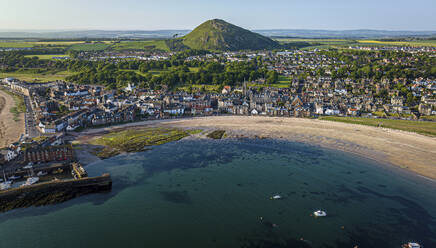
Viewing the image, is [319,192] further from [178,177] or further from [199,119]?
[199,119]

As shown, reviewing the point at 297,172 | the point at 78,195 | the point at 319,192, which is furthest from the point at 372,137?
the point at 78,195

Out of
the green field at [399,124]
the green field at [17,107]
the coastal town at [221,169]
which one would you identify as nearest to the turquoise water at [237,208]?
the coastal town at [221,169]

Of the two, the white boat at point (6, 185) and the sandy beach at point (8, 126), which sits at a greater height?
the sandy beach at point (8, 126)

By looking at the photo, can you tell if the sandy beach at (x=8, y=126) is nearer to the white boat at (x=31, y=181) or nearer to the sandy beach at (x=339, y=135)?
the sandy beach at (x=339, y=135)

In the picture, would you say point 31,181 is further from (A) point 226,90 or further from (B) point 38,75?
(B) point 38,75

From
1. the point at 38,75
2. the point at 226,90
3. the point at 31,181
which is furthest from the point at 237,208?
the point at 38,75

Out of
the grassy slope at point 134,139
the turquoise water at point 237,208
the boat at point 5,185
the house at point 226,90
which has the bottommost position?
the turquoise water at point 237,208

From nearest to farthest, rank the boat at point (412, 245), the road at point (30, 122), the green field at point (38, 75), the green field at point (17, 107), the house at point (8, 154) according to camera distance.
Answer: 1. the boat at point (412, 245)
2. the house at point (8, 154)
3. the road at point (30, 122)
4. the green field at point (17, 107)
5. the green field at point (38, 75)
